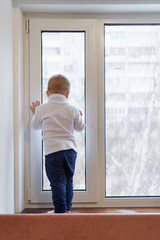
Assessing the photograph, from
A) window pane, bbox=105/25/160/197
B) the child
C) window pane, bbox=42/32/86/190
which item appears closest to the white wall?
the child

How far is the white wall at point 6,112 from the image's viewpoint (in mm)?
2039

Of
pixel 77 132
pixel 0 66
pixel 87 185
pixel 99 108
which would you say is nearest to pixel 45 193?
pixel 87 185

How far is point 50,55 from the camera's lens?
2492mm

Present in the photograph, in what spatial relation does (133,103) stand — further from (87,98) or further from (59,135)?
(59,135)

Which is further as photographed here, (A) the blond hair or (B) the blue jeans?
(A) the blond hair

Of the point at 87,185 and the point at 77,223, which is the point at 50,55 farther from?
the point at 77,223

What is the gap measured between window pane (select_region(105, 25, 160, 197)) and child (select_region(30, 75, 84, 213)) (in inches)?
15.3

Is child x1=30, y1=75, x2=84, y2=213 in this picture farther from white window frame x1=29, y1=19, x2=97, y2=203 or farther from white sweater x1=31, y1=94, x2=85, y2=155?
white window frame x1=29, y1=19, x2=97, y2=203

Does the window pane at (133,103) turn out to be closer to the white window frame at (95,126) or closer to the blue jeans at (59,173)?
the white window frame at (95,126)

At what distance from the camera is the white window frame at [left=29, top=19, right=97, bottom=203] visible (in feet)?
8.05

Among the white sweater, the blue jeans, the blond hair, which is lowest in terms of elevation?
the blue jeans

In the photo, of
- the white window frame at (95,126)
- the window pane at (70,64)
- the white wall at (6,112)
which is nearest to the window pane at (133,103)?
the white window frame at (95,126)

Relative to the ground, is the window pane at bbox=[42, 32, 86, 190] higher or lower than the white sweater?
higher

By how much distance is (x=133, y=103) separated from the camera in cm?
250
